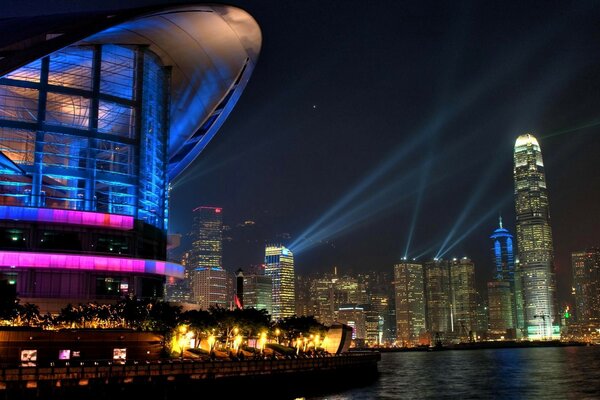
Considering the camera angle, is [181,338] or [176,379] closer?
[176,379]

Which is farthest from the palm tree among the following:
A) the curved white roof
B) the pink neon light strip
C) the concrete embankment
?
the curved white roof

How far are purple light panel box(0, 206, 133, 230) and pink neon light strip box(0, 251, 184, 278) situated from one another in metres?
3.66

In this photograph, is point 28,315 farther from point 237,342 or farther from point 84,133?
point 237,342

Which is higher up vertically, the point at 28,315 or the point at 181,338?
the point at 28,315

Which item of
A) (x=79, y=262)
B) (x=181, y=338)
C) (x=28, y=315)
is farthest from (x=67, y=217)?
(x=181, y=338)

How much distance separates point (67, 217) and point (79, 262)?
5.10m

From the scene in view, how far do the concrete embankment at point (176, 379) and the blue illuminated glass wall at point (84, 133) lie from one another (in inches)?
1070

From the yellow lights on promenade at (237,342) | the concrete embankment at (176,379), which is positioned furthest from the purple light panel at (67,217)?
the concrete embankment at (176,379)

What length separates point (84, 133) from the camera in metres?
79.9

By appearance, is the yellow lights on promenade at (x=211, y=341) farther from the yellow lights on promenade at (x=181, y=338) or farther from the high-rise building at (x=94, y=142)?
the high-rise building at (x=94, y=142)

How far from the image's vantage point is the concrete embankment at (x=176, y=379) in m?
44.8

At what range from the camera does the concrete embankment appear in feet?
147

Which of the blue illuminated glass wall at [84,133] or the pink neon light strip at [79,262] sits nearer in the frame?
the pink neon light strip at [79,262]

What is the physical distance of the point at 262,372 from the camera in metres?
67.6
